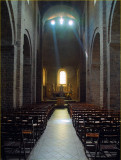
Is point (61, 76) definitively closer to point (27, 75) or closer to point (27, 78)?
point (27, 75)

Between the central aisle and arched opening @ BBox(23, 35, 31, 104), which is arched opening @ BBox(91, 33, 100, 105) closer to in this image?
arched opening @ BBox(23, 35, 31, 104)

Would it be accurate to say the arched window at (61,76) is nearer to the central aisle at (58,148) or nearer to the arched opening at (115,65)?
the arched opening at (115,65)

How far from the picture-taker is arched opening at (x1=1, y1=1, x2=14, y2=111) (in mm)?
11205

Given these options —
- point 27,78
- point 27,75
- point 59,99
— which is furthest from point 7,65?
point 59,99

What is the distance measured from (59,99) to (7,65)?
442 inches

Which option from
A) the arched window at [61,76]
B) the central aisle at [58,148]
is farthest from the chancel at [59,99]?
the arched window at [61,76]

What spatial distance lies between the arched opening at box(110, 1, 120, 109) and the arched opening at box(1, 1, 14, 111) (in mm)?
6195

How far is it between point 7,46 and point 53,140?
725cm

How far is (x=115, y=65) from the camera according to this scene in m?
11.3

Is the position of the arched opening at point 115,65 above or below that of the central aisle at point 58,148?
above

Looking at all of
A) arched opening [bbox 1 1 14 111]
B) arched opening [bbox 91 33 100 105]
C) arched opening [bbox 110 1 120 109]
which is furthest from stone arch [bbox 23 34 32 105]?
arched opening [bbox 110 1 120 109]

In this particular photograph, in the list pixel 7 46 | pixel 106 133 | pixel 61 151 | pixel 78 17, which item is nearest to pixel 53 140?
pixel 61 151

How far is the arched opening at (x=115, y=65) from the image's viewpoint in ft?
36.4

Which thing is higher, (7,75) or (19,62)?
(19,62)
